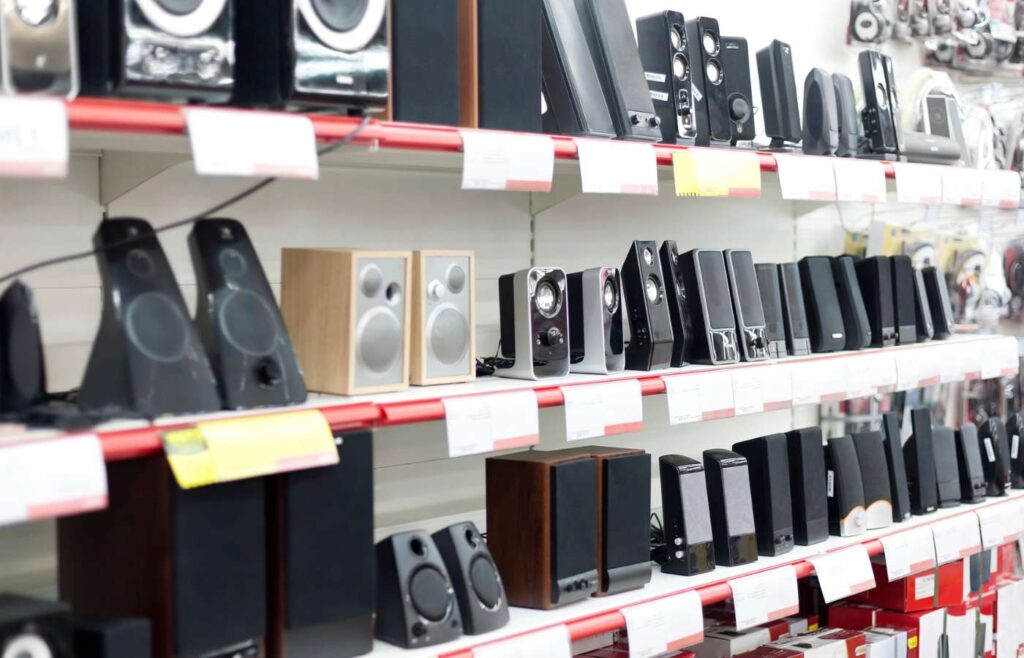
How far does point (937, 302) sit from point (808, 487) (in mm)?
885

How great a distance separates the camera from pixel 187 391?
1.81 metres

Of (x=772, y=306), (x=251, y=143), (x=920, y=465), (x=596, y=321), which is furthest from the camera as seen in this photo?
(x=920, y=465)

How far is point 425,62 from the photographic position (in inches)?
83.6

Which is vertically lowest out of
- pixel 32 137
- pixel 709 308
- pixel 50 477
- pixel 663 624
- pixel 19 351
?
pixel 663 624

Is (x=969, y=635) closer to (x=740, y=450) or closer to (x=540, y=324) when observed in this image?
(x=740, y=450)

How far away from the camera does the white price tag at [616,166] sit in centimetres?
229

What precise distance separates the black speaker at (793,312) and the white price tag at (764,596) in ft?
1.91

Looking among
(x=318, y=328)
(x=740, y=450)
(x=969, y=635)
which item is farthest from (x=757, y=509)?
(x=318, y=328)

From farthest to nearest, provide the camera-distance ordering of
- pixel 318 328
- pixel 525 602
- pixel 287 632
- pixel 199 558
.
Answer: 1. pixel 525 602
2. pixel 318 328
3. pixel 287 632
4. pixel 199 558

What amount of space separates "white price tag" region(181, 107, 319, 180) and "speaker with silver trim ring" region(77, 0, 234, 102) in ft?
0.24

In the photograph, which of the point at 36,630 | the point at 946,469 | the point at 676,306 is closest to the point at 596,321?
the point at 676,306

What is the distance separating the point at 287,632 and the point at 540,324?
83cm

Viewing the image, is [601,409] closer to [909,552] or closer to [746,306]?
[746,306]

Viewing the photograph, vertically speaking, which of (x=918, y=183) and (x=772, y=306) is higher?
(x=918, y=183)
